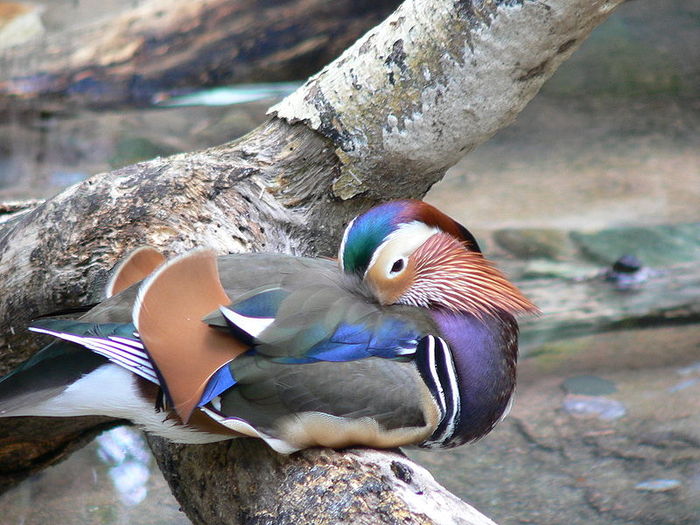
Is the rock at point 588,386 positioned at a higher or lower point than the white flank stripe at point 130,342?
lower

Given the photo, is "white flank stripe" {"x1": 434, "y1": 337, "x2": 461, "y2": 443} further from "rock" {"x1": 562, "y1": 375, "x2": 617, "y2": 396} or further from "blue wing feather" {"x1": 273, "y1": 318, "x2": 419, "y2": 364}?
"rock" {"x1": 562, "y1": 375, "x2": 617, "y2": 396}

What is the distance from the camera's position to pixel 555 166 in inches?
189

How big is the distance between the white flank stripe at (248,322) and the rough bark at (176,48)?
2.92m

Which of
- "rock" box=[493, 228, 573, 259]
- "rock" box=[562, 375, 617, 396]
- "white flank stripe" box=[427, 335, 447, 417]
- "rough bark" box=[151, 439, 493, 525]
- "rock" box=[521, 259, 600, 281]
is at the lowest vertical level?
"rock" box=[562, 375, 617, 396]

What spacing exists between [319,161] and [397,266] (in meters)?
0.54

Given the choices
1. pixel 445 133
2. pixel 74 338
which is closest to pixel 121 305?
pixel 74 338

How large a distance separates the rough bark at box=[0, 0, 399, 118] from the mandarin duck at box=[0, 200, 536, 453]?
2.79 meters

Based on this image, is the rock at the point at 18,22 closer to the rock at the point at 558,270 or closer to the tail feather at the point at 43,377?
the rock at the point at 558,270

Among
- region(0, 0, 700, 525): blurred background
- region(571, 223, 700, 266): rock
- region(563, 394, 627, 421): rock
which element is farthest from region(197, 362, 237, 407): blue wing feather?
region(571, 223, 700, 266): rock

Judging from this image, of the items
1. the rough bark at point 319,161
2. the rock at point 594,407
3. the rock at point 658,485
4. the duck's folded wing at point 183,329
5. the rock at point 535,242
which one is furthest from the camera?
the rock at point 535,242

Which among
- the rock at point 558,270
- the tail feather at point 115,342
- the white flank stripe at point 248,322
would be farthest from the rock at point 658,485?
the tail feather at point 115,342

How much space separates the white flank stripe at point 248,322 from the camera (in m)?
1.35

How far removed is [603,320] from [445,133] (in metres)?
1.88

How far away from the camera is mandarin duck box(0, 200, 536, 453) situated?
1344mm
